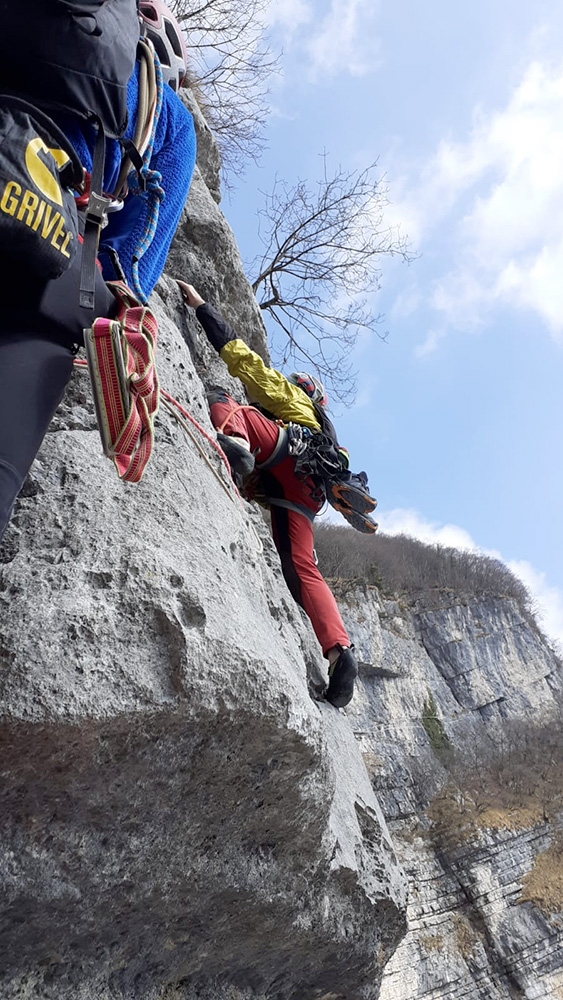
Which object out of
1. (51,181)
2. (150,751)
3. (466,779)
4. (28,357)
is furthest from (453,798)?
(51,181)

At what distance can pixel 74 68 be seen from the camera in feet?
4.16

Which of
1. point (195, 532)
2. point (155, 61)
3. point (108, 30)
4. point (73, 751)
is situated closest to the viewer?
point (108, 30)

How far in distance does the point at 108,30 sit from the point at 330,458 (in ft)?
8.90

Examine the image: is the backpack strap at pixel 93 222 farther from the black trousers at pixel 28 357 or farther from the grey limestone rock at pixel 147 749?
the grey limestone rock at pixel 147 749

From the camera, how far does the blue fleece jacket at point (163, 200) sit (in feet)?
5.99

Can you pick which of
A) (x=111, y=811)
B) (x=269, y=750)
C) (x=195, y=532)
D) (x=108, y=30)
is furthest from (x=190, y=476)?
(x=108, y=30)

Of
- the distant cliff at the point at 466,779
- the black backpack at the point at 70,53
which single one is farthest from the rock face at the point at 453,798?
the black backpack at the point at 70,53

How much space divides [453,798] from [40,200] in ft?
65.2

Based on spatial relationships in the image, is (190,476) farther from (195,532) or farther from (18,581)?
(18,581)

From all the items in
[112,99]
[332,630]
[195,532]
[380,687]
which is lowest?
[195,532]

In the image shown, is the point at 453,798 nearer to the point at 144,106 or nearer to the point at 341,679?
the point at 341,679

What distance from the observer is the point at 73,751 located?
1.45 meters

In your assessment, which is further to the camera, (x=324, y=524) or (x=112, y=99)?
(x=324, y=524)

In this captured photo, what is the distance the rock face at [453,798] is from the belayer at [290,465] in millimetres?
12673
